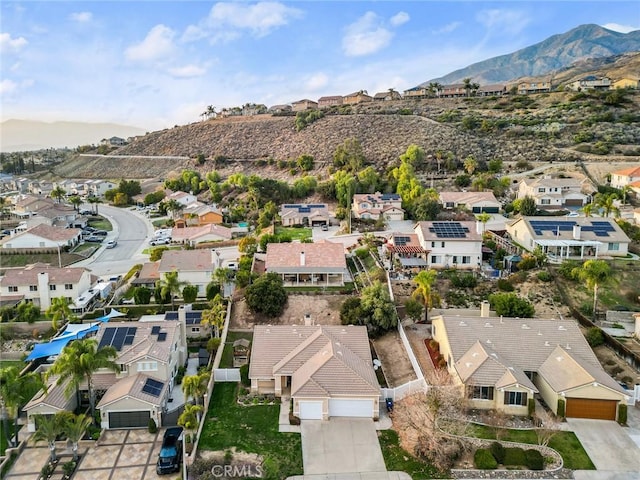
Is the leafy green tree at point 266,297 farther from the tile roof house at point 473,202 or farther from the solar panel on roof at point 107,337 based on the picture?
the tile roof house at point 473,202

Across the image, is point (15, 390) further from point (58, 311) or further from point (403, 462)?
point (403, 462)

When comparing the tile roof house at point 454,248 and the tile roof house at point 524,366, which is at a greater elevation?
the tile roof house at point 454,248

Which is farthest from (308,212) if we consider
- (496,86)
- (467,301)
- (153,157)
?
(496,86)

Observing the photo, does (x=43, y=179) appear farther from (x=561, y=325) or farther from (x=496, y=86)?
(x=561, y=325)

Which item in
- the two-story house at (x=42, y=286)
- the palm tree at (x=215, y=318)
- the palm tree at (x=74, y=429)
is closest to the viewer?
the palm tree at (x=74, y=429)

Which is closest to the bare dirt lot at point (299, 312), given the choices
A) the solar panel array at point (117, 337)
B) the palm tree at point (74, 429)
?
the solar panel array at point (117, 337)
